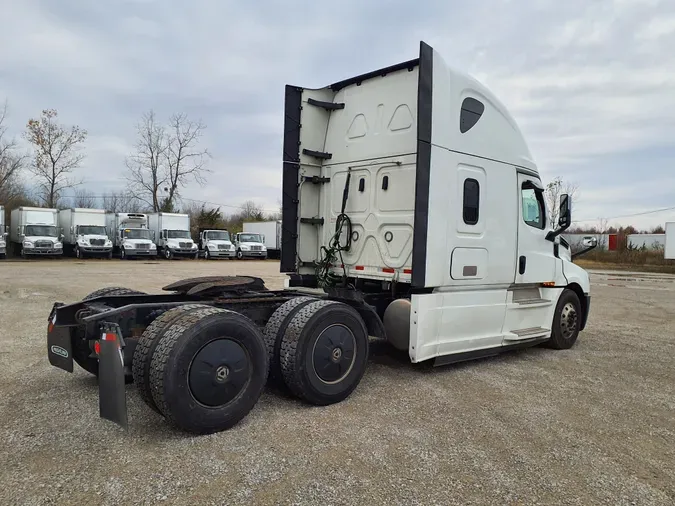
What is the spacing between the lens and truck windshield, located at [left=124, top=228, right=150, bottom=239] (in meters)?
32.5

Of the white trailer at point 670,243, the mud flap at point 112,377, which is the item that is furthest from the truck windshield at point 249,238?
the mud flap at point 112,377

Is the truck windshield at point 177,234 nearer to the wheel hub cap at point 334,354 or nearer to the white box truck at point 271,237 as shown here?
the white box truck at point 271,237

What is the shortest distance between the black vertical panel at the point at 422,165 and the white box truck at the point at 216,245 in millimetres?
31135

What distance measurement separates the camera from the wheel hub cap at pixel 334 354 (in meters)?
4.57

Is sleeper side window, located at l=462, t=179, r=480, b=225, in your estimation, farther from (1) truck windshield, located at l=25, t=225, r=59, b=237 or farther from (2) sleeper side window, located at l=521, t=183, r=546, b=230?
(1) truck windshield, located at l=25, t=225, r=59, b=237

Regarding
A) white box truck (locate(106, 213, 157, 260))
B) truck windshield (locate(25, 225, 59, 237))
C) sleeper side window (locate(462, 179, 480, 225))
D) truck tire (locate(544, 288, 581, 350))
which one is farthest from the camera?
white box truck (locate(106, 213, 157, 260))

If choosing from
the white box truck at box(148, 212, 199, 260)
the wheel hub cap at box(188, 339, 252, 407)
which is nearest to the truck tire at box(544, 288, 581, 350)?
the wheel hub cap at box(188, 339, 252, 407)

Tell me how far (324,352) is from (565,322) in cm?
439

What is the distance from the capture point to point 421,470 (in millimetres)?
3338

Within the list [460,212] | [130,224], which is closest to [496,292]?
[460,212]

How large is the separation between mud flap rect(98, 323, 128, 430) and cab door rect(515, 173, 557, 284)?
15.5 ft

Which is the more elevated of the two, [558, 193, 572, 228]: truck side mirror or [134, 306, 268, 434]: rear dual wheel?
[558, 193, 572, 228]: truck side mirror

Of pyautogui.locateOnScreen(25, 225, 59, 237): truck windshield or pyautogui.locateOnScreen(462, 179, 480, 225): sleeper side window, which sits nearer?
pyautogui.locateOnScreen(462, 179, 480, 225): sleeper side window

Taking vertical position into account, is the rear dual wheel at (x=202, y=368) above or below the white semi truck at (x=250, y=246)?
below
